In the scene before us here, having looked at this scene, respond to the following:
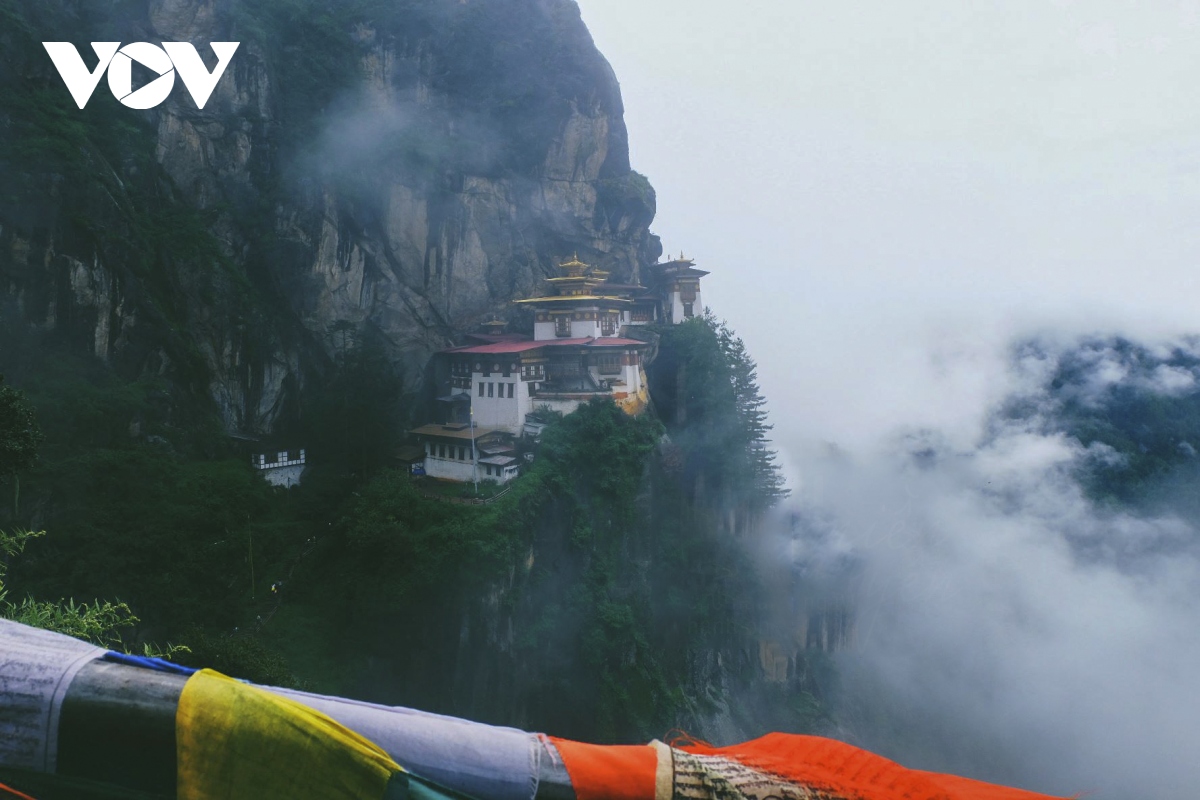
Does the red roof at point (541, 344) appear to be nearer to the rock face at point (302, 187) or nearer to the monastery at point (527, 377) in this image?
the monastery at point (527, 377)

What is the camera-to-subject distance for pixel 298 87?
2477 cm

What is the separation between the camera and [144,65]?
21.2m

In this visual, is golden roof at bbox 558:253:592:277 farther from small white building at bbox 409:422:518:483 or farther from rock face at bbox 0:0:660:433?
small white building at bbox 409:422:518:483

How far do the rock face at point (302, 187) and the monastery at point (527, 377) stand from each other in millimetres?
2345

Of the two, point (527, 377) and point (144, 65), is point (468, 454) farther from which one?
point (144, 65)

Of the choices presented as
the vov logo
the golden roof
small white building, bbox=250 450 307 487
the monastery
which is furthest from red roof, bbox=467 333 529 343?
the vov logo

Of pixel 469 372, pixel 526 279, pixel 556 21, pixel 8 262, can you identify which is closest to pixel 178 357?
pixel 8 262

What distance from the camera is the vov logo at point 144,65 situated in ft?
63.5

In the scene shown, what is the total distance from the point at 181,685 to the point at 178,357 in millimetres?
21489

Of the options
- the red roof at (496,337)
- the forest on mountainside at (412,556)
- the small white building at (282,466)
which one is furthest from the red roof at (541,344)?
the small white building at (282,466)

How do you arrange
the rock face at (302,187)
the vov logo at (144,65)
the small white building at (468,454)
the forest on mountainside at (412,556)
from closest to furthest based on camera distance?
the forest on mountainside at (412,556), the rock face at (302,187), the vov logo at (144,65), the small white building at (468,454)

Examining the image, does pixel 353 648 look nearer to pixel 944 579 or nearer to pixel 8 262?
Result: pixel 8 262

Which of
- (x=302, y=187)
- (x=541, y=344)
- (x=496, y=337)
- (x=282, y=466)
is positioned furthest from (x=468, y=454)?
(x=302, y=187)

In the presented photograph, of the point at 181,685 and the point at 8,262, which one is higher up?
the point at 8,262
